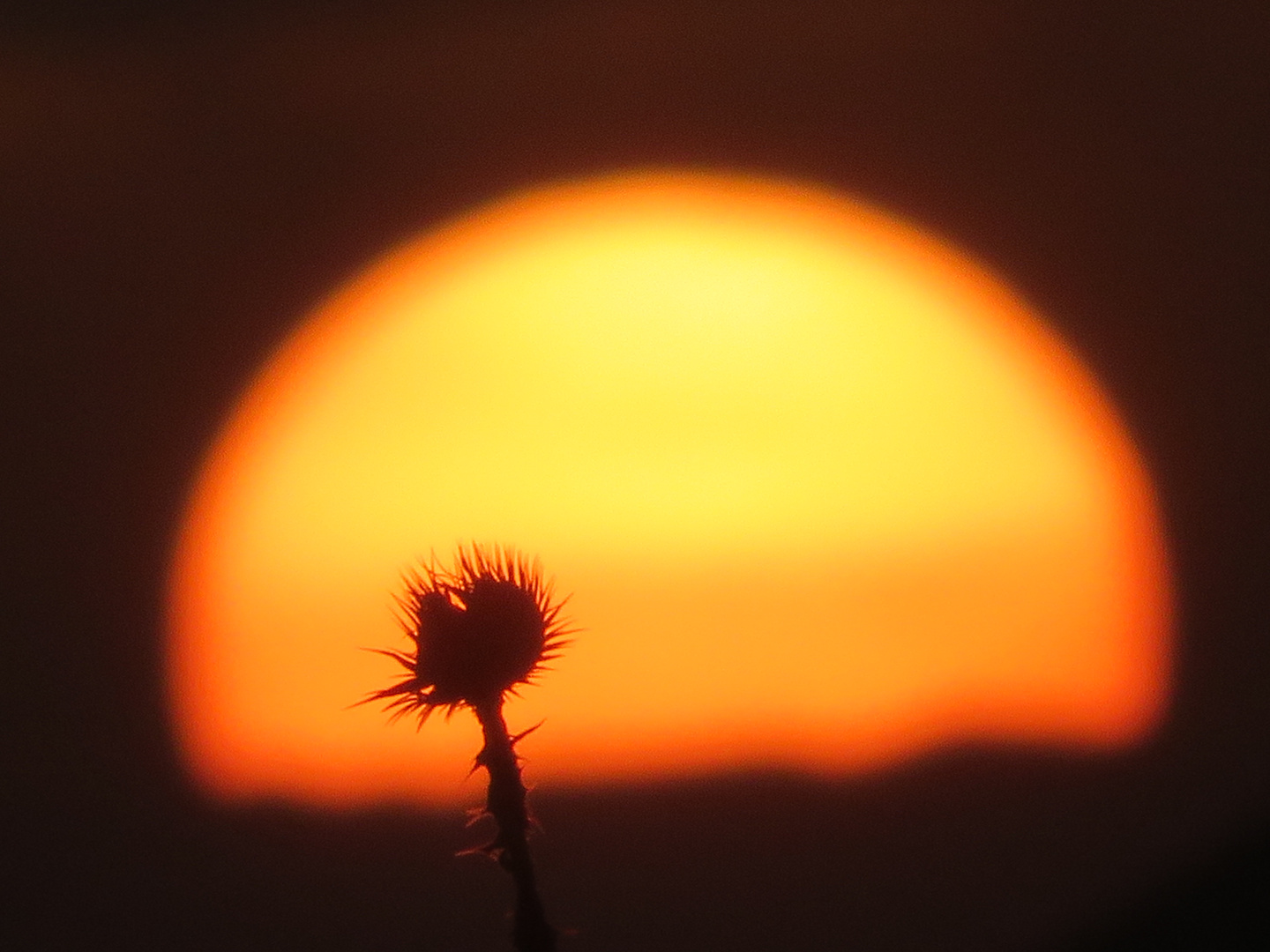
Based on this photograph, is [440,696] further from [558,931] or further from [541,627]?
[558,931]

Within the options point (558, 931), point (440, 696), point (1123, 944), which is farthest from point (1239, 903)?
point (440, 696)

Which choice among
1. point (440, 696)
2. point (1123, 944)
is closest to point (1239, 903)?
point (1123, 944)

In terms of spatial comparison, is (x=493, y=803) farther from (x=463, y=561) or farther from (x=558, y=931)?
(x=463, y=561)

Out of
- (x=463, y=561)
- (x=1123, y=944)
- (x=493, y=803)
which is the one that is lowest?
(x=1123, y=944)

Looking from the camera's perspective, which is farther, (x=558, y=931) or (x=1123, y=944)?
(x=1123, y=944)

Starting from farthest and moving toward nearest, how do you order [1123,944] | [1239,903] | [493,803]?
[1123,944], [1239,903], [493,803]

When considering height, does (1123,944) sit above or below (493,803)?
below

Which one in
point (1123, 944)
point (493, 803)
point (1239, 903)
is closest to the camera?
point (493, 803)
